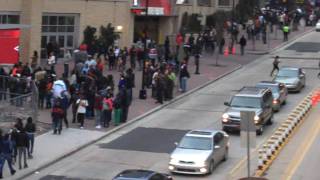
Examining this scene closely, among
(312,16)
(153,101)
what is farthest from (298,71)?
(312,16)

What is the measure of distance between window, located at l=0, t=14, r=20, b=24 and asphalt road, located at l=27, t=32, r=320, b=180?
1283 centimetres

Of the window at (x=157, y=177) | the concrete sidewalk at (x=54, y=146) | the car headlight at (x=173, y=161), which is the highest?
the window at (x=157, y=177)

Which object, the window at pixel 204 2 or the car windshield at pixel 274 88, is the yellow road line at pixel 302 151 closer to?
the car windshield at pixel 274 88

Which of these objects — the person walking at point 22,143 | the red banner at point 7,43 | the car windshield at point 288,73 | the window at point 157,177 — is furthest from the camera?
the car windshield at point 288,73

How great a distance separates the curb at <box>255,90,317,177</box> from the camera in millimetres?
26500

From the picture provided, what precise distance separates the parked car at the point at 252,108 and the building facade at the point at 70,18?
1292 cm

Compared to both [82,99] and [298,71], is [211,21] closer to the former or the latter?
[298,71]

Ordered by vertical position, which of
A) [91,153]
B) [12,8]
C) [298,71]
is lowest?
[91,153]

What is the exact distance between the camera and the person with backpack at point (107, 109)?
32.5m

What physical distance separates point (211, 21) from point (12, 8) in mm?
29890

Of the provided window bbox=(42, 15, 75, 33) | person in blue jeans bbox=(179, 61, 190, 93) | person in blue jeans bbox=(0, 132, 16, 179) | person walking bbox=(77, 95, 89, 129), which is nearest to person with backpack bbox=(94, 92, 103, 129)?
person walking bbox=(77, 95, 89, 129)

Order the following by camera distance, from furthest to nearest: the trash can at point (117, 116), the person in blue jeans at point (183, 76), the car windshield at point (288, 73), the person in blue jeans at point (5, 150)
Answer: the car windshield at point (288, 73) < the person in blue jeans at point (183, 76) < the trash can at point (117, 116) < the person in blue jeans at point (5, 150)

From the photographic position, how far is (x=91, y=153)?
29.2m

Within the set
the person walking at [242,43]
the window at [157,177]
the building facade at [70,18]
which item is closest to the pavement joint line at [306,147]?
the window at [157,177]
